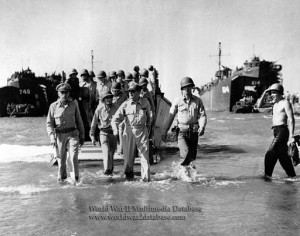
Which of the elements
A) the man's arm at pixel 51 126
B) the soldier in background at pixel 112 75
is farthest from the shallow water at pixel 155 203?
the soldier in background at pixel 112 75

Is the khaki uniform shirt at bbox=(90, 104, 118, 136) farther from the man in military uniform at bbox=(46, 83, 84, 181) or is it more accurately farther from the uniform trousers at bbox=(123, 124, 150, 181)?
the uniform trousers at bbox=(123, 124, 150, 181)

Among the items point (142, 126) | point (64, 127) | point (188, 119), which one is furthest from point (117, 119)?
point (188, 119)

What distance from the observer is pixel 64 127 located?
7.14 m

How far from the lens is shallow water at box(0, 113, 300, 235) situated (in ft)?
15.1

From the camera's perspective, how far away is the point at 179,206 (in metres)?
5.50

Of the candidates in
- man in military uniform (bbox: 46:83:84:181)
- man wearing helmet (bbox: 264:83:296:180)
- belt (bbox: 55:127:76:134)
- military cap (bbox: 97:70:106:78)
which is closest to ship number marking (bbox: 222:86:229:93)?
military cap (bbox: 97:70:106:78)

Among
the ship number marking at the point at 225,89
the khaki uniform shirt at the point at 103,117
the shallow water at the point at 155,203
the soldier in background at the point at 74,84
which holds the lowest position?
the shallow water at the point at 155,203

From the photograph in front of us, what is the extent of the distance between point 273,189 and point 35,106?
6062 cm

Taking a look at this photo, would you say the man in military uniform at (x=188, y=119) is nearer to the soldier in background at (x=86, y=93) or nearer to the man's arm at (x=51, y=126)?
the man's arm at (x=51, y=126)

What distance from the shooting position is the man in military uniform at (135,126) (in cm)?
711

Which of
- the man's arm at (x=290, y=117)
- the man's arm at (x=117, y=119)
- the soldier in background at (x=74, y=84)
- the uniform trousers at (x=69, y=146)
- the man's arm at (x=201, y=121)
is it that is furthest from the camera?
the soldier in background at (x=74, y=84)

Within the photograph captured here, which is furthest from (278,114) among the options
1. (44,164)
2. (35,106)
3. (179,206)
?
(35,106)

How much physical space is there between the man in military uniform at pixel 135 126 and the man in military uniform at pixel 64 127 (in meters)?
0.82

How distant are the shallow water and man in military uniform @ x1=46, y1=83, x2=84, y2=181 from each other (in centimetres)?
60
